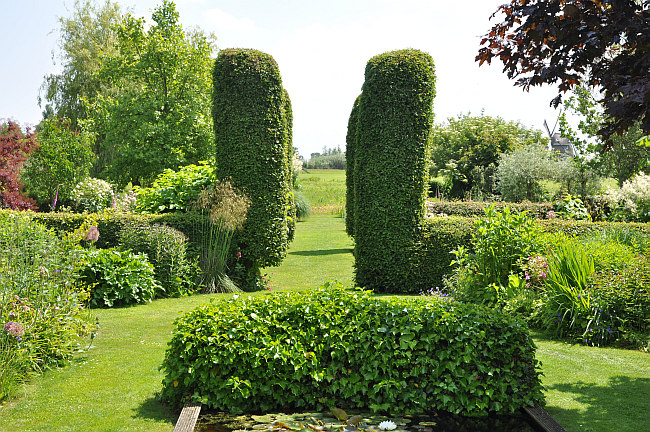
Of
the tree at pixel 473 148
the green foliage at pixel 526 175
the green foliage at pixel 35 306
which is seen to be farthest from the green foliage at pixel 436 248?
the tree at pixel 473 148

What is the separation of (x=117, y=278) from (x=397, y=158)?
17.2 ft

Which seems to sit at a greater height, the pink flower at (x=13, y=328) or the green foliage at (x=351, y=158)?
the green foliage at (x=351, y=158)

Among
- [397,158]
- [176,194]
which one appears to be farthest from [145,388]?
[176,194]

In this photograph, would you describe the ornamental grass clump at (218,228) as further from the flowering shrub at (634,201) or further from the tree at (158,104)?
the tree at (158,104)

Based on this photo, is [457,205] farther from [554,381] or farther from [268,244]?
[554,381]

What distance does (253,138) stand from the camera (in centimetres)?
988

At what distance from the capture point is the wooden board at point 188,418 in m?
3.56

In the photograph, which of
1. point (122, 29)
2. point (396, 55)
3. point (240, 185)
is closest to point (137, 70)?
point (122, 29)

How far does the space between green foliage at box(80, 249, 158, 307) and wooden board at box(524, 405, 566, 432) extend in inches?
246

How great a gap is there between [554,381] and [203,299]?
574 cm

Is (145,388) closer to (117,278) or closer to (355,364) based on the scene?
(355,364)

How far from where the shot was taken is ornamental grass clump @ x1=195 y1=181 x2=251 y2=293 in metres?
9.45

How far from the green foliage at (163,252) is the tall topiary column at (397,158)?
3448 millimetres

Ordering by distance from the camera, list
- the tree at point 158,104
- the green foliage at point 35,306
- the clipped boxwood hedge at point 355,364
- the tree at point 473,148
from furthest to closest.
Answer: the tree at point 473,148 → the tree at point 158,104 → the green foliage at point 35,306 → the clipped boxwood hedge at point 355,364
